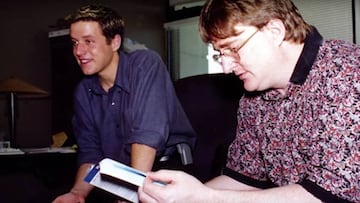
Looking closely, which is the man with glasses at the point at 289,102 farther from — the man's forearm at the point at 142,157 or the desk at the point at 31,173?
the desk at the point at 31,173

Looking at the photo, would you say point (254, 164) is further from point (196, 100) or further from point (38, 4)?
point (38, 4)

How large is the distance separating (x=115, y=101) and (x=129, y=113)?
10 centimetres

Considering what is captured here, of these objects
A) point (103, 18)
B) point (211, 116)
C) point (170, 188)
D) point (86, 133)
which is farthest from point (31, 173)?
point (170, 188)

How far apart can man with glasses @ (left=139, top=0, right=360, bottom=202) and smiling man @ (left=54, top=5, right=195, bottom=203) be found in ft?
1.61

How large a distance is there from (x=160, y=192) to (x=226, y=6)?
17.8 inches

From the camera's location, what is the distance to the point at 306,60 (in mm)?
1132

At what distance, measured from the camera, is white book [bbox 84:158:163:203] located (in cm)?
107

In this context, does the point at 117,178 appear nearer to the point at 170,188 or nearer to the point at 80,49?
the point at 170,188

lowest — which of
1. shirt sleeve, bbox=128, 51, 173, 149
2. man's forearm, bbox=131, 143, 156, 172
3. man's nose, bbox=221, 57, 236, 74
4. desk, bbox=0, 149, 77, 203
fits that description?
desk, bbox=0, 149, 77, 203

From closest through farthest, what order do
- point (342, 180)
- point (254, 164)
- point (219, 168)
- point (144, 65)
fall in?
1. point (342, 180)
2. point (254, 164)
3. point (219, 168)
4. point (144, 65)

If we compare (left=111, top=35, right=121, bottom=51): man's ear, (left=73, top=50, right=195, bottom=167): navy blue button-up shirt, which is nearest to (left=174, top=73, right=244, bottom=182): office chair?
(left=73, top=50, right=195, bottom=167): navy blue button-up shirt

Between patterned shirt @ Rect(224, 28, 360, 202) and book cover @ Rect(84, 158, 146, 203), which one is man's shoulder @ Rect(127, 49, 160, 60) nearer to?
patterned shirt @ Rect(224, 28, 360, 202)

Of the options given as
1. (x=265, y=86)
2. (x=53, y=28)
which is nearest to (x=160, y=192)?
(x=265, y=86)

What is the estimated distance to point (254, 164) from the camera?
54.1 inches
